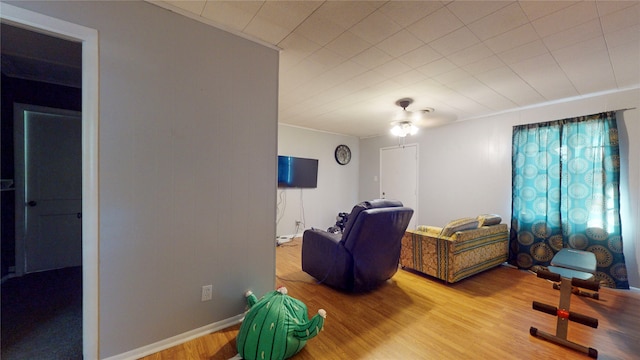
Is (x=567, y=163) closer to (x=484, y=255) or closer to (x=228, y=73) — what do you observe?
(x=484, y=255)

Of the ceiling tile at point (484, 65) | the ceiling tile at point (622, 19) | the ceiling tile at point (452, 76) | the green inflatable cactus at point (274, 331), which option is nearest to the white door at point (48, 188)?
the green inflatable cactus at point (274, 331)

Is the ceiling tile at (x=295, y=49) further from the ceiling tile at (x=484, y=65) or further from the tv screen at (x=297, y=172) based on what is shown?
the tv screen at (x=297, y=172)

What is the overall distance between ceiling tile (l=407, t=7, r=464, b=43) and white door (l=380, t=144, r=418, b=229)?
11.0 feet

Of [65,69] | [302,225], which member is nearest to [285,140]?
[302,225]

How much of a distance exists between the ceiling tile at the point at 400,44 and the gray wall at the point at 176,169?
948mm

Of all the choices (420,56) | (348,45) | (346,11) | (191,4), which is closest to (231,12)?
(191,4)

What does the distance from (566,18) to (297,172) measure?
409cm

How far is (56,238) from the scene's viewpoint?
9.88ft

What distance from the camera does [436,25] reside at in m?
1.74

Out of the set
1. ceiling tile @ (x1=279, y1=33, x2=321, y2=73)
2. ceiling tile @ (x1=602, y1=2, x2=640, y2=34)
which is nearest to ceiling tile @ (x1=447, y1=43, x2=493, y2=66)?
ceiling tile @ (x1=602, y1=2, x2=640, y2=34)

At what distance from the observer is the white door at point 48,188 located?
2.80m

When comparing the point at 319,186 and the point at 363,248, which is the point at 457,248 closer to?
the point at 363,248

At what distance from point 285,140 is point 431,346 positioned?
4.07 m

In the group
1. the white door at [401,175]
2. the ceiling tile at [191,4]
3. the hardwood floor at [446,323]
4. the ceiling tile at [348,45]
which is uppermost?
the ceiling tile at [191,4]
